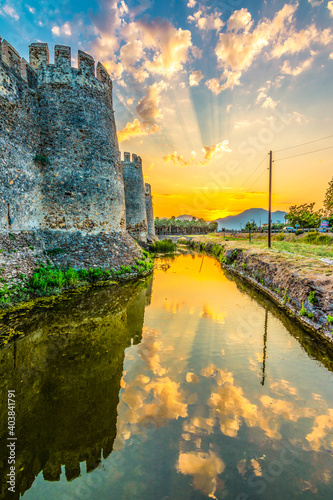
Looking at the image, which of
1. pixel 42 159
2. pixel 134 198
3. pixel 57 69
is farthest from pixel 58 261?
pixel 134 198

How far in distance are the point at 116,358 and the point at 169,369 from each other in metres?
1.50

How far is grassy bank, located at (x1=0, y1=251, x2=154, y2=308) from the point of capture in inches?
345

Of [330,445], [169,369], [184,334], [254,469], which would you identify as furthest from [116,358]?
[330,445]

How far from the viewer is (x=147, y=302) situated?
10.8 metres

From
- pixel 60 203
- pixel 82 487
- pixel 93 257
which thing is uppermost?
pixel 60 203

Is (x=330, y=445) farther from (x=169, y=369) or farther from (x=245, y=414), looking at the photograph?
(x=169, y=369)

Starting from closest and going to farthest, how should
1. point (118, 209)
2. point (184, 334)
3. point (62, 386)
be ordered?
point (62, 386), point (184, 334), point (118, 209)

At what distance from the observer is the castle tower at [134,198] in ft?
81.5

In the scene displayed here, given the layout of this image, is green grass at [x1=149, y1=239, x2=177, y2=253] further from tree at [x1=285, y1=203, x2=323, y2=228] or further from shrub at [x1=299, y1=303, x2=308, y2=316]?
tree at [x1=285, y1=203, x2=323, y2=228]

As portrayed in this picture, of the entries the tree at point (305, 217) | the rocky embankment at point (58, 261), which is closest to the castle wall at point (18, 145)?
the rocky embankment at point (58, 261)

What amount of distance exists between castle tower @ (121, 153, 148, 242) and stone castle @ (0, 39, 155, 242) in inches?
343

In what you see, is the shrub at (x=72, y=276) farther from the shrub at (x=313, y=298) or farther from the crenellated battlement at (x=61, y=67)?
the crenellated battlement at (x=61, y=67)

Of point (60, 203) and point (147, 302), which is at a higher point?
point (60, 203)

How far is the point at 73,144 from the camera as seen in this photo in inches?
532
